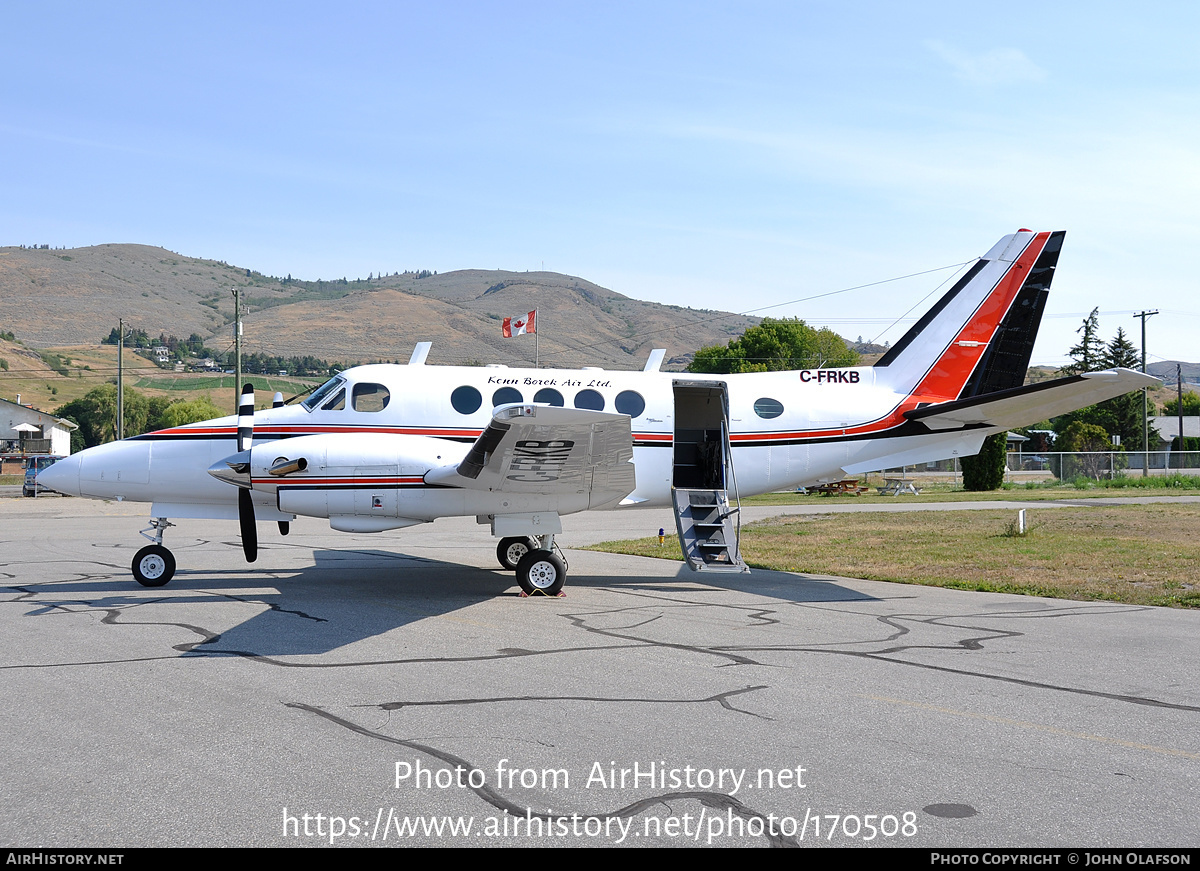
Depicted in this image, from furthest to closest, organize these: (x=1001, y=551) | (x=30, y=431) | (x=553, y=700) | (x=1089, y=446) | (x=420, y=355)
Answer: (x=30, y=431) → (x=1089, y=446) → (x=1001, y=551) → (x=420, y=355) → (x=553, y=700)

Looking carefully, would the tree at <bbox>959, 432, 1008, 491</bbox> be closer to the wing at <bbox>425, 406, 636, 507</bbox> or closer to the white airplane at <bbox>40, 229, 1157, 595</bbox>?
the white airplane at <bbox>40, 229, 1157, 595</bbox>

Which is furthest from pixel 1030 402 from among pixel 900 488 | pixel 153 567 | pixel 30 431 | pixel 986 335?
pixel 30 431

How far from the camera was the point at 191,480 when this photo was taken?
47.0 ft

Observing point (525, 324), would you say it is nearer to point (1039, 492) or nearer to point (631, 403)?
point (631, 403)

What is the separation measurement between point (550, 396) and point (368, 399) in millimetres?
2914

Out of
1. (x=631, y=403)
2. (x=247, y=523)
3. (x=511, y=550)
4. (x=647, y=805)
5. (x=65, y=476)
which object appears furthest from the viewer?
(x=511, y=550)

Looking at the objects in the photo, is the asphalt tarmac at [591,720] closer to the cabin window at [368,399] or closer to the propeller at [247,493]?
the propeller at [247,493]

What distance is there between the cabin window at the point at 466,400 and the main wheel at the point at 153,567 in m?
4.90

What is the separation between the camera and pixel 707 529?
13977 millimetres

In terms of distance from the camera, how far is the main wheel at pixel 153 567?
13.9 meters

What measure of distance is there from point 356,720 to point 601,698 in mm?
1951

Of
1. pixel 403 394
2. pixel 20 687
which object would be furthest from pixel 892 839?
pixel 403 394

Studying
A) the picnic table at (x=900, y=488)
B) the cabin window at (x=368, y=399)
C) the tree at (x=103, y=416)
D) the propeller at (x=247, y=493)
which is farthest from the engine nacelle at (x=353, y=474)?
the tree at (x=103, y=416)

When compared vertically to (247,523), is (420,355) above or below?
above
